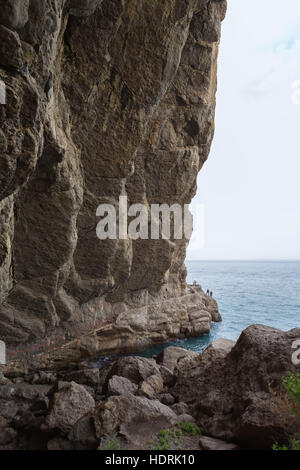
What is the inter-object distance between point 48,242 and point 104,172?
17.9ft

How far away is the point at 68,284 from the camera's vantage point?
65.2ft

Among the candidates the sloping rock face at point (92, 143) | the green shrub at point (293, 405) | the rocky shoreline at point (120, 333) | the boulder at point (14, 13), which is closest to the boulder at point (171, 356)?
the rocky shoreline at point (120, 333)

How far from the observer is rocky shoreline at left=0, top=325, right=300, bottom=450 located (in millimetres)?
8609

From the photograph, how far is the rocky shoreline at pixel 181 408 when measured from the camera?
861 cm

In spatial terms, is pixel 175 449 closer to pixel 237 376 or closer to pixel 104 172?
pixel 237 376

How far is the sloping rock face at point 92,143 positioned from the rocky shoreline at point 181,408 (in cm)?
591

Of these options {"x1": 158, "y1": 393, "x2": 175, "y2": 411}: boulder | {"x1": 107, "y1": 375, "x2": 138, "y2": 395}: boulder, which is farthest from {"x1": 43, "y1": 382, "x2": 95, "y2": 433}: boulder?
{"x1": 158, "y1": 393, "x2": 175, "y2": 411}: boulder

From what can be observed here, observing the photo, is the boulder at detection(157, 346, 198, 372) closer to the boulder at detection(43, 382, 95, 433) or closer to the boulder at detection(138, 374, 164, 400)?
the boulder at detection(138, 374, 164, 400)

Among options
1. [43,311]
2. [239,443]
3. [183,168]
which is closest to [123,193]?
[183,168]

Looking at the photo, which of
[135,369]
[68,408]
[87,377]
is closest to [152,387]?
[135,369]

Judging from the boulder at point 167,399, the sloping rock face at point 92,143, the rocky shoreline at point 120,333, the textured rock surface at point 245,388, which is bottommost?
the rocky shoreline at point 120,333

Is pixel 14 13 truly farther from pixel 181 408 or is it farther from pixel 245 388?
pixel 181 408

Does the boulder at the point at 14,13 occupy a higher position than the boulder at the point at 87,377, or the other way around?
the boulder at the point at 14,13

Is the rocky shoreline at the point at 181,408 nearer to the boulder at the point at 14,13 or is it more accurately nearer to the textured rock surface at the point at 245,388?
the textured rock surface at the point at 245,388
